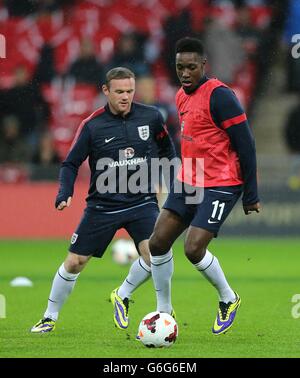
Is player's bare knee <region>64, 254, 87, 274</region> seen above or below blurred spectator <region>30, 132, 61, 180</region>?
below

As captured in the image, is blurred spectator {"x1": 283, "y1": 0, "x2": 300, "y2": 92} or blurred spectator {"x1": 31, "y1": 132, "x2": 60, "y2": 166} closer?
blurred spectator {"x1": 31, "y1": 132, "x2": 60, "y2": 166}

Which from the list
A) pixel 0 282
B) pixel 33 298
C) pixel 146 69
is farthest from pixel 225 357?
pixel 146 69

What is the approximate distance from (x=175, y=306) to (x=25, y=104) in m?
8.76

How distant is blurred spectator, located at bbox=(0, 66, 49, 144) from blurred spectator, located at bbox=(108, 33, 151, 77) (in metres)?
1.41

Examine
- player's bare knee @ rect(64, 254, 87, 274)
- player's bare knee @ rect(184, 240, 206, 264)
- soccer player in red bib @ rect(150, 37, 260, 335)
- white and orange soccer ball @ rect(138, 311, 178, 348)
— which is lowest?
white and orange soccer ball @ rect(138, 311, 178, 348)

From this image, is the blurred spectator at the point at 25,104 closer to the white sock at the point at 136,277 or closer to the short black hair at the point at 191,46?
the white sock at the point at 136,277

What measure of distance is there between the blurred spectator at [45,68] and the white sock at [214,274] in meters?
10.9

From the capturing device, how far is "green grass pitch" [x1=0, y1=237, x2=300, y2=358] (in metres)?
7.13

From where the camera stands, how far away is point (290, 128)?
18766mm

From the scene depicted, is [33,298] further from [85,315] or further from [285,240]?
[285,240]

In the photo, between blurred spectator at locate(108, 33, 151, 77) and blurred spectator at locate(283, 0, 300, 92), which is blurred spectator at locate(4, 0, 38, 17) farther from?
blurred spectator at locate(283, 0, 300, 92)

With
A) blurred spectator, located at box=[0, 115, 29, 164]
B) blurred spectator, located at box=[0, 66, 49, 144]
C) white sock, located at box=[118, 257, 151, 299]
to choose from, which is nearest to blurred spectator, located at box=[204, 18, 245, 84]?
blurred spectator, located at box=[0, 66, 49, 144]

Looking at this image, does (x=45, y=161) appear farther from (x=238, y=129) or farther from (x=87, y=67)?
(x=238, y=129)

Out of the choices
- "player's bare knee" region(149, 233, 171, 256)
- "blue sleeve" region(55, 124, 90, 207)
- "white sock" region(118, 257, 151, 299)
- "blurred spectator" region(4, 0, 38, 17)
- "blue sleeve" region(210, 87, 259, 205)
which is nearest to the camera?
"blue sleeve" region(210, 87, 259, 205)
